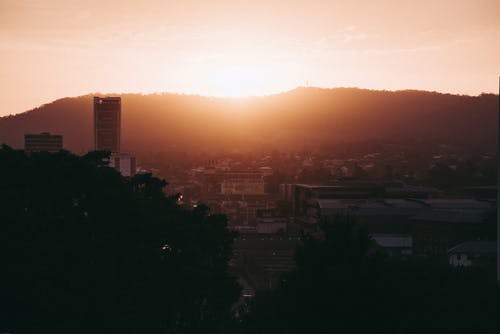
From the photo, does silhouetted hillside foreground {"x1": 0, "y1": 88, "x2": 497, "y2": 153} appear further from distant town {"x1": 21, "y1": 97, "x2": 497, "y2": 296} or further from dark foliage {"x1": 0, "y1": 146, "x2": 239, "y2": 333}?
dark foliage {"x1": 0, "y1": 146, "x2": 239, "y2": 333}

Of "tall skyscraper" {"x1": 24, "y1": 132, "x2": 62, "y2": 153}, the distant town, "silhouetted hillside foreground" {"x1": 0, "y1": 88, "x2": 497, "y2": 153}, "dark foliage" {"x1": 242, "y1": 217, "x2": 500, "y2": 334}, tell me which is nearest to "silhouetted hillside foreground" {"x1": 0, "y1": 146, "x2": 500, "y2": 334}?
"dark foliage" {"x1": 242, "y1": 217, "x2": 500, "y2": 334}

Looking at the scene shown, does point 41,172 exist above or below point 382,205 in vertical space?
above

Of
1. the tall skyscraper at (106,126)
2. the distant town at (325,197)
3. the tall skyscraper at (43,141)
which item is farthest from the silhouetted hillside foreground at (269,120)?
the tall skyscraper at (43,141)

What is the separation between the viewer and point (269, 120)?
161 metres

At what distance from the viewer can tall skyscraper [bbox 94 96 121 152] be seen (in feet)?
299

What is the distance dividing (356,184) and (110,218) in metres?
49.8

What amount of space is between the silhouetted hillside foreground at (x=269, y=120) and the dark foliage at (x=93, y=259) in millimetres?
107312

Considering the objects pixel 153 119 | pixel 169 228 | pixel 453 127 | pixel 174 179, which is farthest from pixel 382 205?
pixel 153 119

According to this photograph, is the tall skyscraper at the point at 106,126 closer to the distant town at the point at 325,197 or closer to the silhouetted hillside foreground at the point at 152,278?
the distant town at the point at 325,197

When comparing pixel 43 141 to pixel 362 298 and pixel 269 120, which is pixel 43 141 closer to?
pixel 362 298

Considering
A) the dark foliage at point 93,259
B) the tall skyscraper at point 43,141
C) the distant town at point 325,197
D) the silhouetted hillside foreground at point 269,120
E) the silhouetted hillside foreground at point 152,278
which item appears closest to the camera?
the silhouetted hillside foreground at point 152,278

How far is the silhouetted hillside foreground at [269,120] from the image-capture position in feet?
435

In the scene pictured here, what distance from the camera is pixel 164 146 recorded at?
143250 millimetres

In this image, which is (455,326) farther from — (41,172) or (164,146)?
(164,146)
